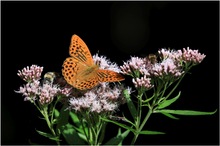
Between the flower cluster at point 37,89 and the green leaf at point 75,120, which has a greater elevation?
the flower cluster at point 37,89

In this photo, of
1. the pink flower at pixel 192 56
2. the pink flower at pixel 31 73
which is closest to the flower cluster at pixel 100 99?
the pink flower at pixel 31 73

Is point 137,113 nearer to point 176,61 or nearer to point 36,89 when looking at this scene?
point 176,61

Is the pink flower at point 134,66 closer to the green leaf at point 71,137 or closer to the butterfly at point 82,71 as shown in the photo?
the butterfly at point 82,71

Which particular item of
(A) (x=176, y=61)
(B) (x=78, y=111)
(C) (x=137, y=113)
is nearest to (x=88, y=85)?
(B) (x=78, y=111)

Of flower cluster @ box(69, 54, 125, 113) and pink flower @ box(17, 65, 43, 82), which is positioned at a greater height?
pink flower @ box(17, 65, 43, 82)

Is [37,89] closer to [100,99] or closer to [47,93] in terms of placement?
[47,93]

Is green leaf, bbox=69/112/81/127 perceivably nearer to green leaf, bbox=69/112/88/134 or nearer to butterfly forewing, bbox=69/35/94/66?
green leaf, bbox=69/112/88/134

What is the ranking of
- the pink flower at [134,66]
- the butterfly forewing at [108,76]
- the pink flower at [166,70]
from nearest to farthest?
the butterfly forewing at [108,76], the pink flower at [166,70], the pink flower at [134,66]

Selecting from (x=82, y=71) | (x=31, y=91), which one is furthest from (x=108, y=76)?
(x=31, y=91)

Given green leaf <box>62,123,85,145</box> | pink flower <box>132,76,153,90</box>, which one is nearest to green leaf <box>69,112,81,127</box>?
green leaf <box>62,123,85,145</box>
